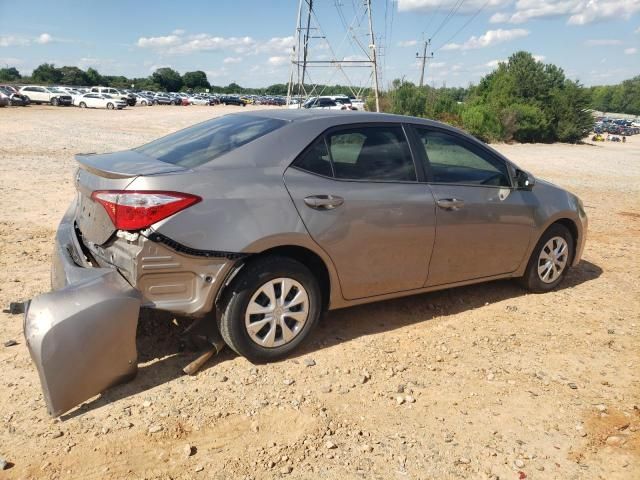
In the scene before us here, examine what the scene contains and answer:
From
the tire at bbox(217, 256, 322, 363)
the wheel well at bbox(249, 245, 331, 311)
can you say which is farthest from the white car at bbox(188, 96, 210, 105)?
the tire at bbox(217, 256, 322, 363)

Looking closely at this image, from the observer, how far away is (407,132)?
443 centimetres

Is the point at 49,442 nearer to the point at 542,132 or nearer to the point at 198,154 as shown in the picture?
the point at 198,154

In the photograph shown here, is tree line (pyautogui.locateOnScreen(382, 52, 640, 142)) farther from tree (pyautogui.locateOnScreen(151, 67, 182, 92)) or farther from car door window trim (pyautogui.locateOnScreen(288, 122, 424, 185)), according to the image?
tree (pyautogui.locateOnScreen(151, 67, 182, 92))

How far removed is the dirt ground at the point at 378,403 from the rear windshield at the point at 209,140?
4.25 feet

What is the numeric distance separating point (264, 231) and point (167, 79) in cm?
14028

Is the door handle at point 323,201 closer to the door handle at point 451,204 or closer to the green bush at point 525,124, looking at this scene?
the door handle at point 451,204

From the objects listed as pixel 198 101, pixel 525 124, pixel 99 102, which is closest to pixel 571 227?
pixel 525 124

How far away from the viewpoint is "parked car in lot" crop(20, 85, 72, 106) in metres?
52.8

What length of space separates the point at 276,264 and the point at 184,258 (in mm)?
616

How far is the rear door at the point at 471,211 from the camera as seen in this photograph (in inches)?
177

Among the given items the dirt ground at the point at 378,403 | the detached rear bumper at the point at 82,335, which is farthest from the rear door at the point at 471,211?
the detached rear bumper at the point at 82,335

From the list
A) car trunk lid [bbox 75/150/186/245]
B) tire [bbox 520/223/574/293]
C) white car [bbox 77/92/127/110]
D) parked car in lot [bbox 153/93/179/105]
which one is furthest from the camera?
parked car in lot [bbox 153/93/179/105]

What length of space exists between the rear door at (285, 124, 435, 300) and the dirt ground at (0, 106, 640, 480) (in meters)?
0.58

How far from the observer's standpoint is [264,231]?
11.6 ft
